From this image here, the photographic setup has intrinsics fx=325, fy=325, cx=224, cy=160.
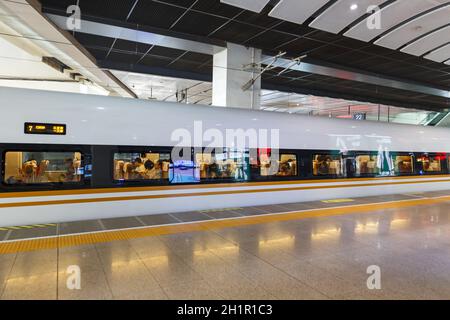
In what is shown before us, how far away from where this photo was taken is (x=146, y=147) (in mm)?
7289

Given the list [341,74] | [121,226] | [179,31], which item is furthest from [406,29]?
[121,226]

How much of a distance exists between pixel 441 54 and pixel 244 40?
6.74 m

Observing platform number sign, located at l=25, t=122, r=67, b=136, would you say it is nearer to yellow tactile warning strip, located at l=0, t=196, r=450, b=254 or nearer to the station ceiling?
yellow tactile warning strip, located at l=0, t=196, r=450, b=254

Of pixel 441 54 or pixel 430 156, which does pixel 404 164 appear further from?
pixel 441 54

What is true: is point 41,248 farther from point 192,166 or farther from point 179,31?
point 179,31

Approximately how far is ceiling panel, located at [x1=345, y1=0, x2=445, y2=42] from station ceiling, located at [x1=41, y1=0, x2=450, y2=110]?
0.18 ft

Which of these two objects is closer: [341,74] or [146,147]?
[146,147]

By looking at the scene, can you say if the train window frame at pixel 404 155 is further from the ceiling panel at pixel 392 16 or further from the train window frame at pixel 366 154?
the ceiling panel at pixel 392 16

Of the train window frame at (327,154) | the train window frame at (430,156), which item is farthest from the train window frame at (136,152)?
the train window frame at (430,156)

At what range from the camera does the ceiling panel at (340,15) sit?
300 inches

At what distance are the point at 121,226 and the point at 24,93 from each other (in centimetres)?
313

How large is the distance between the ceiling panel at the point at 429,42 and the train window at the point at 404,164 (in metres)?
3.69

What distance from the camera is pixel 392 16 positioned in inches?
324

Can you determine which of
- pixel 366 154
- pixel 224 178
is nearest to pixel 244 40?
pixel 224 178
